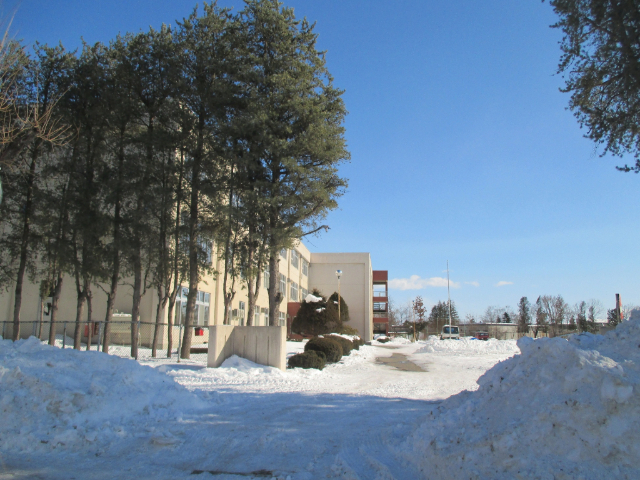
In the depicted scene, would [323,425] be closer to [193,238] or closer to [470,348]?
[193,238]

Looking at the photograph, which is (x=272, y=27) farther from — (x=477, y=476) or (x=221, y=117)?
(x=477, y=476)

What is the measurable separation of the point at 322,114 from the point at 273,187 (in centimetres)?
330

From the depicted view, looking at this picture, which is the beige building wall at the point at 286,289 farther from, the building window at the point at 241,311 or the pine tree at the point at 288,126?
the pine tree at the point at 288,126

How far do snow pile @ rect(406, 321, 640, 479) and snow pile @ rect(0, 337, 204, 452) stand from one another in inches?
153

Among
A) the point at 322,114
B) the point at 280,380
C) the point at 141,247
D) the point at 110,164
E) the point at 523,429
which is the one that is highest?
the point at 322,114

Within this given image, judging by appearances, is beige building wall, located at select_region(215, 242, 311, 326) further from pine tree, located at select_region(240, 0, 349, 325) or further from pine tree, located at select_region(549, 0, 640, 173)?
pine tree, located at select_region(549, 0, 640, 173)

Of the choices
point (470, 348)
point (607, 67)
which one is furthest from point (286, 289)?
point (607, 67)

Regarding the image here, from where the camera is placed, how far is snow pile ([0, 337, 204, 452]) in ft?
19.6

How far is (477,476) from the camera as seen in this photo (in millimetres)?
4332

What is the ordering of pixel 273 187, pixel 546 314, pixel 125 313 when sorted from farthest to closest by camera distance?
pixel 546 314
pixel 125 313
pixel 273 187

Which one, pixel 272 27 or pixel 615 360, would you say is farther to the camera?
pixel 272 27

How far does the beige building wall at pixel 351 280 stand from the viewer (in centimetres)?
5957

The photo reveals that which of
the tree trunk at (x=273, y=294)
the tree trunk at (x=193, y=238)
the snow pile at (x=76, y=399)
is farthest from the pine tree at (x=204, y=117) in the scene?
the snow pile at (x=76, y=399)

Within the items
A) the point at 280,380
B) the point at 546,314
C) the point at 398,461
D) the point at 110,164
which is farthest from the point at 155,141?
the point at 546,314
